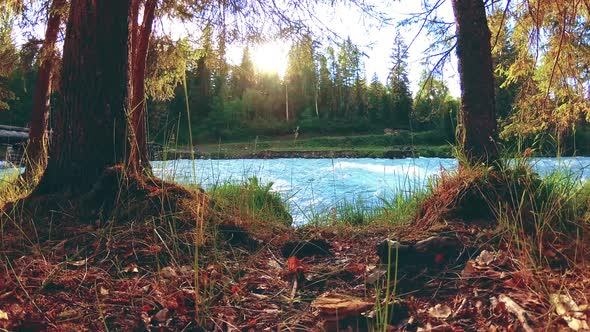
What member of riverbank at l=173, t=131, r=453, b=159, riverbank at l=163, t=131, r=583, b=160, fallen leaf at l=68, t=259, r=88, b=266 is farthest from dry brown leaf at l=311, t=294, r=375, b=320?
riverbank at l=173, t=131, r=453, b=159

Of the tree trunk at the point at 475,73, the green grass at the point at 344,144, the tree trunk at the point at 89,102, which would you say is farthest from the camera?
the green grass at the point at 344,144

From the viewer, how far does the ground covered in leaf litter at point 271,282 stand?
5.04ft

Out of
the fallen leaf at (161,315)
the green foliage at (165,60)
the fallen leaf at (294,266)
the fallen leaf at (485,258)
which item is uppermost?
the green foliage at (165,60)

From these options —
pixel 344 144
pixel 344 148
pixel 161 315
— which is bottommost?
pixel 161 315

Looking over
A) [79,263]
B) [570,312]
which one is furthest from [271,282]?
[570,312]

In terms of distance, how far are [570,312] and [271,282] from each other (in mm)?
1146

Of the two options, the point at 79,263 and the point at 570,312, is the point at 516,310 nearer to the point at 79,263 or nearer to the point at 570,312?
the point at 570,312

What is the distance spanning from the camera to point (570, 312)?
54.1 inches

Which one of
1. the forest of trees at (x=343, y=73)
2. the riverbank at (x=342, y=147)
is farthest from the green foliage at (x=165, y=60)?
the riverbank at (x=342, y=147)

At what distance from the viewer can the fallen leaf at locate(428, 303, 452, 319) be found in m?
1.55

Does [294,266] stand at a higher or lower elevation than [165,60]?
lower

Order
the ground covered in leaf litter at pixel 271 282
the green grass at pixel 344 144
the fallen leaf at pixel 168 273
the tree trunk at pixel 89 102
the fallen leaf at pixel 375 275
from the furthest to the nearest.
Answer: the green grass at pixel 344 144
the tree trunk at pixel 89 102
the fallen leaf at pixel 168 273
the fallen leaf at pixel 375 275
the ground covered in leaf litter at pixel 271 282

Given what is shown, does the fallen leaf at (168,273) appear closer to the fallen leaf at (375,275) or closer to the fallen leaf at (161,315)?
the fallen leaf at (161,315)

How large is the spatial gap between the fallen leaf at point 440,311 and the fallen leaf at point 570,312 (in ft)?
1.11
